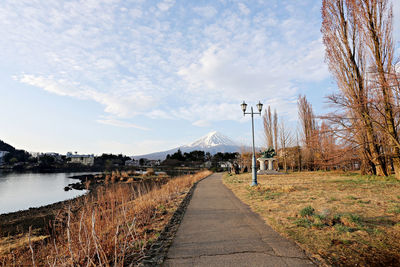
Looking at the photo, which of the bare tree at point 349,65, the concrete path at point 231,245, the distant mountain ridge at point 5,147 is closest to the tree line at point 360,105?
the bare tree at point 349,65

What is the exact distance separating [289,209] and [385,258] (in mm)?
3706

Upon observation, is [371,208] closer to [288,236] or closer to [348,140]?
[288,236]

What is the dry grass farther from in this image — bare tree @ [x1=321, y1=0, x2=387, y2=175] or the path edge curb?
bare tree @ [x1=321, y1=0, x2=387, y2=175]

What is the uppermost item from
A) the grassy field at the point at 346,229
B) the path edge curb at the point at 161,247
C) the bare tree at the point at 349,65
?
the bare tree at the point at 349,65

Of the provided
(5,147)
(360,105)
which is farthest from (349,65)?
(5,147)

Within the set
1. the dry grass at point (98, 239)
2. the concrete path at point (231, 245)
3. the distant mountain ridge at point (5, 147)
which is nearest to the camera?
the dry grass at point (98, 239)

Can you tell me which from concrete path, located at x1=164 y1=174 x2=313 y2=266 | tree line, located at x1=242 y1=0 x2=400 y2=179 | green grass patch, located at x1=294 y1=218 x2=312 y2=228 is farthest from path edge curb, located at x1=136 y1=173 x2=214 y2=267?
tree line, located at x1=242 y1=0 x2=400 y2=179

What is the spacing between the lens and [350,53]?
53.5 feet

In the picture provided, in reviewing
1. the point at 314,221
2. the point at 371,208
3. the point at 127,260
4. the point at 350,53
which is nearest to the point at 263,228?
the point at 314,221

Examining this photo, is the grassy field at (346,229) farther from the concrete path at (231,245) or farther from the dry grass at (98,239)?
the dry grass at (98,239)

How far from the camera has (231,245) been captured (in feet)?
14.3

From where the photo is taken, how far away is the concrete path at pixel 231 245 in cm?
362

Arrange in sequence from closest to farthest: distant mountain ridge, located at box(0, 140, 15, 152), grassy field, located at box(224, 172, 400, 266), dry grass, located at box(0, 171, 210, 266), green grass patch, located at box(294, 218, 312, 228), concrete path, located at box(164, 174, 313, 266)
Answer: dry grass, located at box(0, 171, 210, 266)
concrete path, located at box(164, 174, 313, 266)
grassy field, located at box(224, 172, 400, 266)
green grass patch, located at box(294, 218, 312, 228)
distant mountain ridge, located at box(0, 140, 15, 152)

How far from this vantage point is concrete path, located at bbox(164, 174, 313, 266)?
362cm
